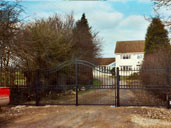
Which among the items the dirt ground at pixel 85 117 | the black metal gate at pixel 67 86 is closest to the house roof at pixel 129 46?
the black metal gate at pixel 67 86

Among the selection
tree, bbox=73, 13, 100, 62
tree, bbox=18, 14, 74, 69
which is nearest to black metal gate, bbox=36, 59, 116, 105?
tree, bbox=18, 14, 74, 69

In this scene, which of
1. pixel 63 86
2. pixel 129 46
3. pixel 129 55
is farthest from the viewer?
pixel 129 46

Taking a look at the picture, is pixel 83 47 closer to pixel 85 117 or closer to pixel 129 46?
pixel 85 117

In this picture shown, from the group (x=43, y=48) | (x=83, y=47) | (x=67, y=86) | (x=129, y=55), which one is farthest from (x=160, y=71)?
(x=129, y=55)

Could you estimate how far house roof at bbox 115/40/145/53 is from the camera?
3252cm

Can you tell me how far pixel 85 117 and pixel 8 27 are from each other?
507cm

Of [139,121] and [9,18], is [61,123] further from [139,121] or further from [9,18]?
[9,18]

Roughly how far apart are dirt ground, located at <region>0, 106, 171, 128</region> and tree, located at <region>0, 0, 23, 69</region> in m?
2.80

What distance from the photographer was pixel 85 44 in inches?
591

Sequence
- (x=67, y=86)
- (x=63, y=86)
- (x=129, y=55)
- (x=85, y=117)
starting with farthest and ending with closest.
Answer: (x=129, y=55) < (x=67, y=86) < (x=63, y=86) < (x=85, y=117)

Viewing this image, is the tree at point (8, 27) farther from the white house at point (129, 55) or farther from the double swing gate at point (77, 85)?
the white house at point (129, 55)

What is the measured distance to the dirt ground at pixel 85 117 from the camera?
5438 millimetres

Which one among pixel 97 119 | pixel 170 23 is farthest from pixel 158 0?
pixel 97 119

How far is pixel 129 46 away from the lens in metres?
33.7
